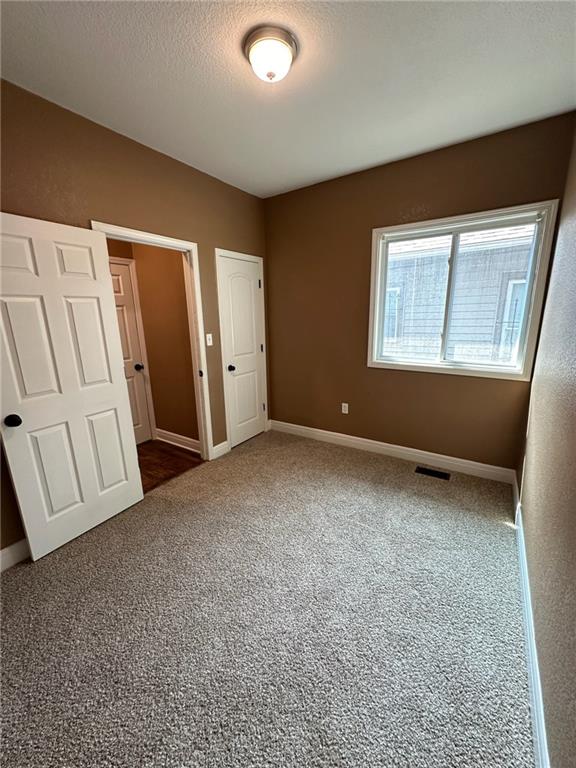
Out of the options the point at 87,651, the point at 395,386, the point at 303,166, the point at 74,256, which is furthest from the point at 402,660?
the point at 303,166

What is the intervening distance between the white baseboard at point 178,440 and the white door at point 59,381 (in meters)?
1.15

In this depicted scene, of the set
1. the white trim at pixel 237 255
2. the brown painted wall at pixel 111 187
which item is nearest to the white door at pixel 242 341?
the white trim at pixel 237 255

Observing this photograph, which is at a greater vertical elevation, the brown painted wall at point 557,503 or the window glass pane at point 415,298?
the window glass pane at point 415,298

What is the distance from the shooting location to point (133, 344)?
11.8 ft

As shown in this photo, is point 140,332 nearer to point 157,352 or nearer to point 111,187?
point 157,352

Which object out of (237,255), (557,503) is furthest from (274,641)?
(237,255)

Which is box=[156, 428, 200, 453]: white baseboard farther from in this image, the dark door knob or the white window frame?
the white window frame

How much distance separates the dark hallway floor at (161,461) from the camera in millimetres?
2947

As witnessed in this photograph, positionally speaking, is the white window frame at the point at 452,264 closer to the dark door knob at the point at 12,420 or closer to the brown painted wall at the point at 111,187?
the brown painted wall at the point at 111,187

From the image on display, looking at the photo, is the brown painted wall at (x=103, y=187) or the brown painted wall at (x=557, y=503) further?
the brown painted wall at (x=103, y=187)

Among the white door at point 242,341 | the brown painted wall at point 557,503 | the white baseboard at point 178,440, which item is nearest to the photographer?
the brown painted wall at point 557,503

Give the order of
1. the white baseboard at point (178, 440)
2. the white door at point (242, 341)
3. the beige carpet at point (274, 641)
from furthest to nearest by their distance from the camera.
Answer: the white baseboard at point (178, 440)
the white door at point (242, 341)
the beige carpet at point (274, 641)

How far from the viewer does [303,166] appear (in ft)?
9.12

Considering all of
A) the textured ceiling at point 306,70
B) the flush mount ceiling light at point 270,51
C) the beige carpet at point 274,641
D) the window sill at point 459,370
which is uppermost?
the textured ceiling at point 306,70
